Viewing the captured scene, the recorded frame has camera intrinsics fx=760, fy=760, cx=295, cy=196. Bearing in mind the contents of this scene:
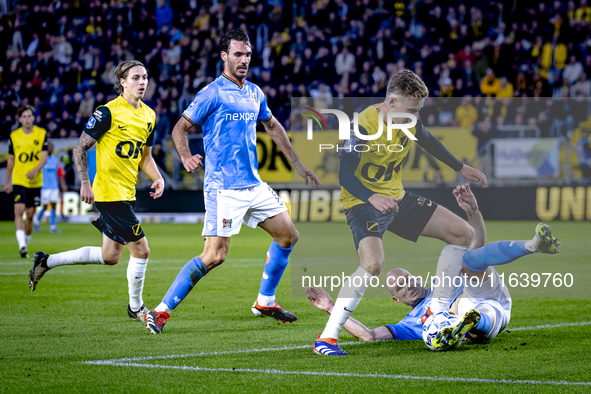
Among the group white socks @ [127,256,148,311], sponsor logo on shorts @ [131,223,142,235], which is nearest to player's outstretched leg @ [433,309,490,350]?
white socks @ [127,256,148,311]

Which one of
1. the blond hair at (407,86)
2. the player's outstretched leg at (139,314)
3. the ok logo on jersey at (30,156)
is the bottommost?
the player's outstretched leg at (139,314)

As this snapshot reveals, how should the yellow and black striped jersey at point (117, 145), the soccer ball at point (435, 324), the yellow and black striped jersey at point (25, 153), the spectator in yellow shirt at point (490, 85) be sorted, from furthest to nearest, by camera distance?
the spectator in yellow shirt at point (490, 85) → the yellow and black striped jersey at point (25, 153) → the yellow and black striped jersey at point (117, 145) → the soccer ball at point (435, 324)

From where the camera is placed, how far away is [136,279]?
6520 mm

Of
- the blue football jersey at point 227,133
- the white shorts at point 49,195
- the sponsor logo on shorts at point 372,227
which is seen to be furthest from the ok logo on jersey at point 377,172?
the white shorts at point 49,195

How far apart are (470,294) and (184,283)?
2246mm

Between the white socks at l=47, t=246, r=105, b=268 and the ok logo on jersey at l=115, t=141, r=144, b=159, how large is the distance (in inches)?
34.8

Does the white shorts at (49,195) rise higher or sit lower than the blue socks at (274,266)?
lower

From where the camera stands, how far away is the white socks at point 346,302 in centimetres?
506

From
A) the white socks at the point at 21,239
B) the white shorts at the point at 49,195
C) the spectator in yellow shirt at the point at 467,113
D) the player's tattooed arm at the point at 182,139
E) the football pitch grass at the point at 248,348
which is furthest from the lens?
the white shorts at the point at 49,195

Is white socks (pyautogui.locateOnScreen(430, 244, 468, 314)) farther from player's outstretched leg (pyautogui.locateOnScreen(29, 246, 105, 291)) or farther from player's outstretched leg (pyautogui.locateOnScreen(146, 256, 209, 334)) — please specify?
player's outstretched leg (pyautogui.locateOnScreen(29, 246, 105, 291))

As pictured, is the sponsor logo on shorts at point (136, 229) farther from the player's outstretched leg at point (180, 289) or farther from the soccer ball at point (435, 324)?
the soccer ball at point (435, 324)

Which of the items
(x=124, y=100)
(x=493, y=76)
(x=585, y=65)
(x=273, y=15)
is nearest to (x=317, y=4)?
(x=273, y=15)

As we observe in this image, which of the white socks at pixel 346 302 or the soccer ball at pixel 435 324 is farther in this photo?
the white socks at pixel 346 302

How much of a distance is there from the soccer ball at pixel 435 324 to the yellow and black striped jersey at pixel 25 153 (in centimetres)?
856
